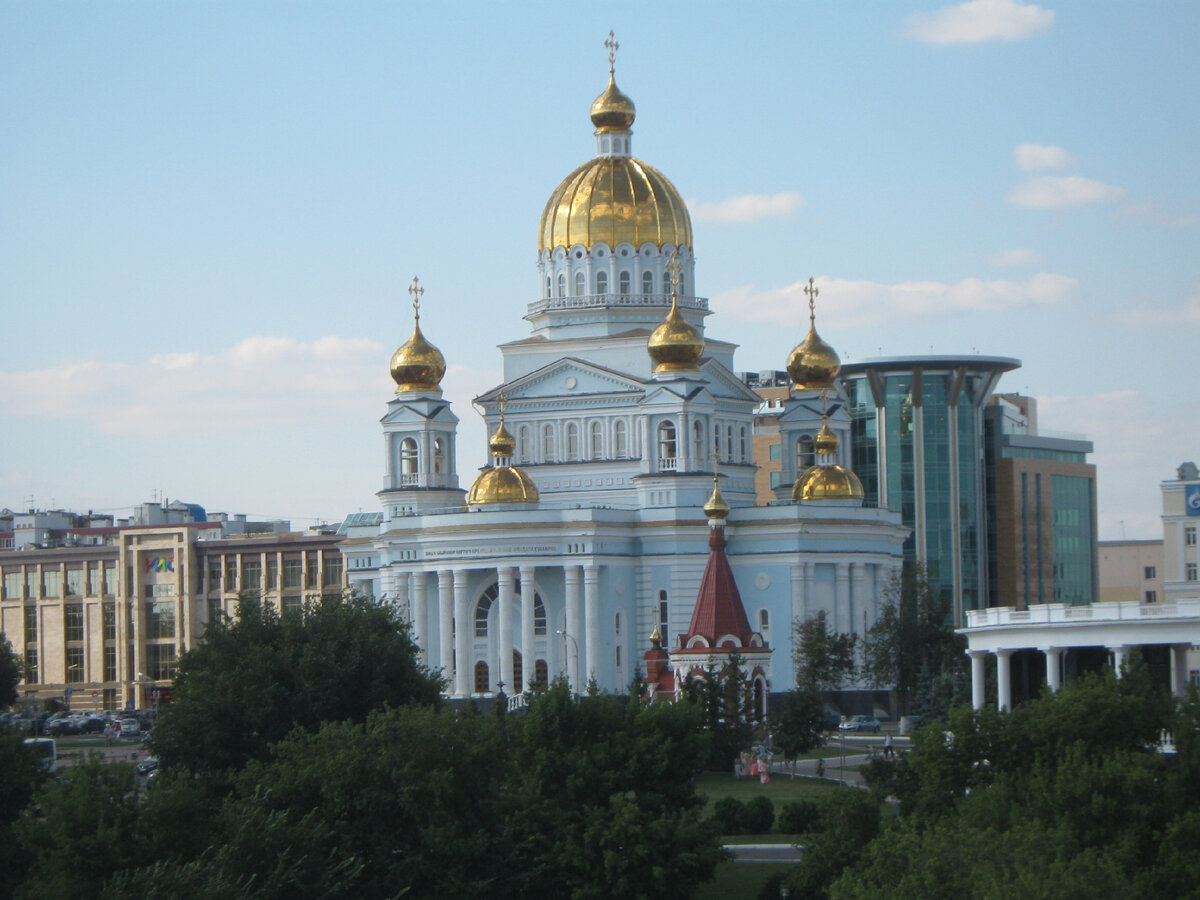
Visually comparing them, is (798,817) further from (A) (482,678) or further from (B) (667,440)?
(B) (667,440)

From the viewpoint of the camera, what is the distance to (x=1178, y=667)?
6081cm

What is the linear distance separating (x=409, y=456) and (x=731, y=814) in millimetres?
36167

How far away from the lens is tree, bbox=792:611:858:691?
259ft

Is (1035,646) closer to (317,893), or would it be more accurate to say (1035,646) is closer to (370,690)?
(370,690)

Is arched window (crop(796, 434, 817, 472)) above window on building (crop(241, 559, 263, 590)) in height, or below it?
above

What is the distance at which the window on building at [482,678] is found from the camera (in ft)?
280

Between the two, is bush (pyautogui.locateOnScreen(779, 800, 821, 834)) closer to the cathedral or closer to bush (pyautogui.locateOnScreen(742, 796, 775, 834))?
bush (pyautogui.locateOnScreen(742, 796, 775, 834))

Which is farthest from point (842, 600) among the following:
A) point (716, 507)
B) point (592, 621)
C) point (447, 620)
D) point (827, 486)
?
point (447, 620)

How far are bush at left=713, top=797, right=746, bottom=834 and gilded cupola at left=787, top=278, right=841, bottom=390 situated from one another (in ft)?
119

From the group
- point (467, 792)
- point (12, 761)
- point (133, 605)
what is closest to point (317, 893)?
point (467, 792)

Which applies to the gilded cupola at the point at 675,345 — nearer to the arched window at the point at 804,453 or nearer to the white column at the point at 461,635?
the arched window at the point at 804,453

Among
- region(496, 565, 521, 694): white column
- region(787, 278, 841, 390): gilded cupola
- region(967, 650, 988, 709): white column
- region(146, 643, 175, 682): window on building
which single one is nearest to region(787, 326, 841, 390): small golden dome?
region(787, 278, 841, 390): gilded cupola

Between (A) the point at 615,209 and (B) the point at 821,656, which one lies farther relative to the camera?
(A) the point at 615,209

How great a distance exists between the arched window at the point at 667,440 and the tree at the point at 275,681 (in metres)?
22.5
